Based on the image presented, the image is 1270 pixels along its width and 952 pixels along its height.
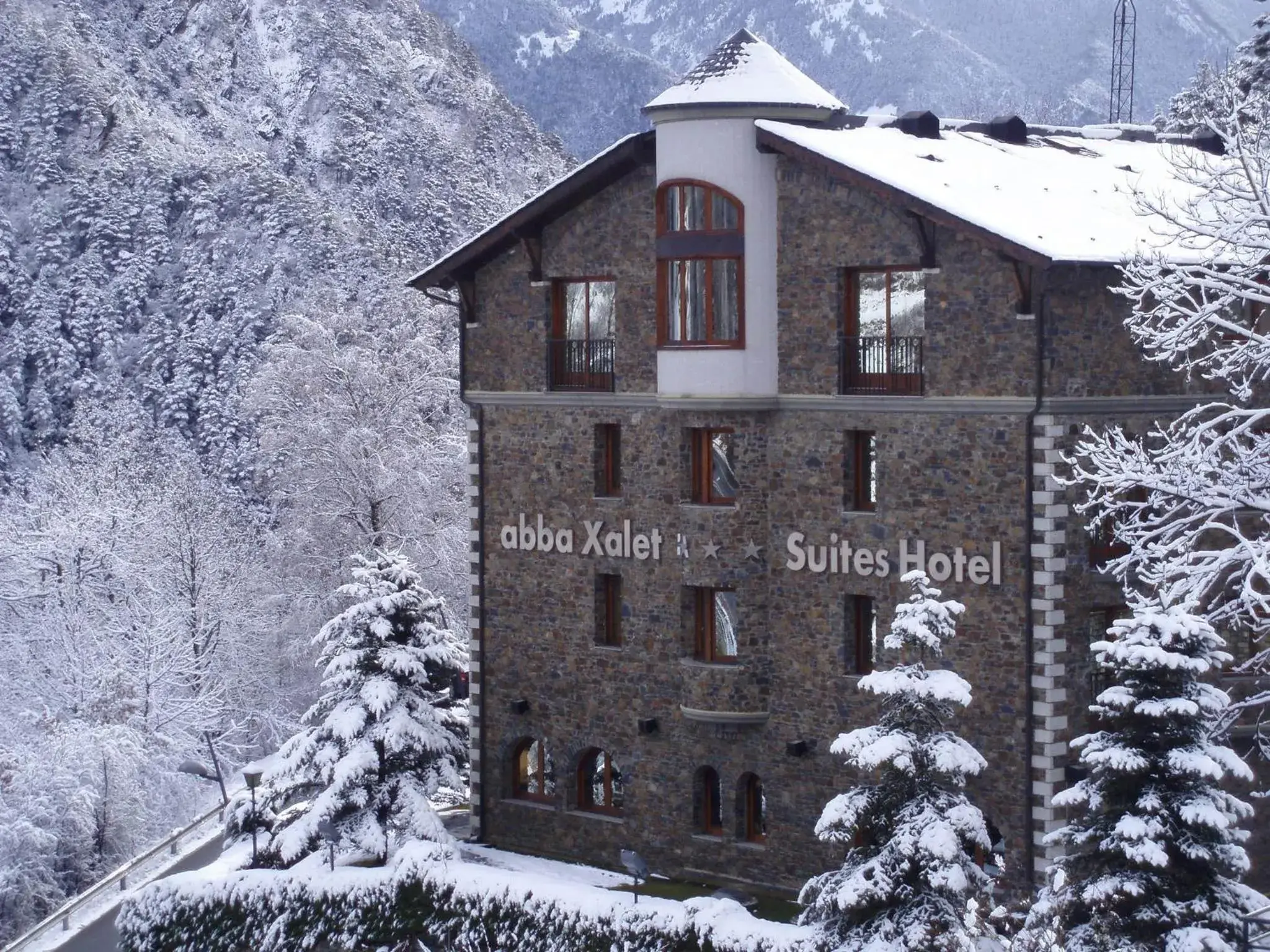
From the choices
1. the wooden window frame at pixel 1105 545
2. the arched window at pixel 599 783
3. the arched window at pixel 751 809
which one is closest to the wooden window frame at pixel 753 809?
the arched window at pixel 751 809

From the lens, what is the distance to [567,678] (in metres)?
39.2

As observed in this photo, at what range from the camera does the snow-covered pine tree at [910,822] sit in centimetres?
2656

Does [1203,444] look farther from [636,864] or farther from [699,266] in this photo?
[636,864]

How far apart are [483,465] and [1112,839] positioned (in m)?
18.7

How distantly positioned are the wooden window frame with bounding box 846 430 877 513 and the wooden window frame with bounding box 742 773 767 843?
18.9 feet

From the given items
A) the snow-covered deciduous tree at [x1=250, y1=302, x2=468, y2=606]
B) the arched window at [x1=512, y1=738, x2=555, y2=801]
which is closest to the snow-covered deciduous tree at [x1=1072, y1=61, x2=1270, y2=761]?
the arched window at [x1=512, y1=738, x2=555, y2=801]

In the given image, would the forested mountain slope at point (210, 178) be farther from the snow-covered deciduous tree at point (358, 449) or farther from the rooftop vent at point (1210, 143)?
the rooftop vent at point (1210, 143)

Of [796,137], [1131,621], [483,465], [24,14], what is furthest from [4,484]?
[1131,621]

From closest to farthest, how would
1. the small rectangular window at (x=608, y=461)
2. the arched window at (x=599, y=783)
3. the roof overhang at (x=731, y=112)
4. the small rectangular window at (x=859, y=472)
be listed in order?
1. the small rectangular window at (x=859, y=472)
2. the roof overhang at (x=731, y=112)
3. the small rectangular window at (x=608, y=461)
4. the arched window at (x=599, y=783)

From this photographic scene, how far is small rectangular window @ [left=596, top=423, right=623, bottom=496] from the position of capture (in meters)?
38.6

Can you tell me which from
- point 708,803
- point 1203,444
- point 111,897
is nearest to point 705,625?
point 708,803

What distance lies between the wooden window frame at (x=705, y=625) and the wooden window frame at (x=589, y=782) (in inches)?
138

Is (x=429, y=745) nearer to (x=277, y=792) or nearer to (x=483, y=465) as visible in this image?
(x=277, y=792)

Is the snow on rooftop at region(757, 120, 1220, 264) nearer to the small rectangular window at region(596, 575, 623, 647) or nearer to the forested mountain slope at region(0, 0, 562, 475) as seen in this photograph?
the small rectangular window at region(596, 575, 623, 647)
